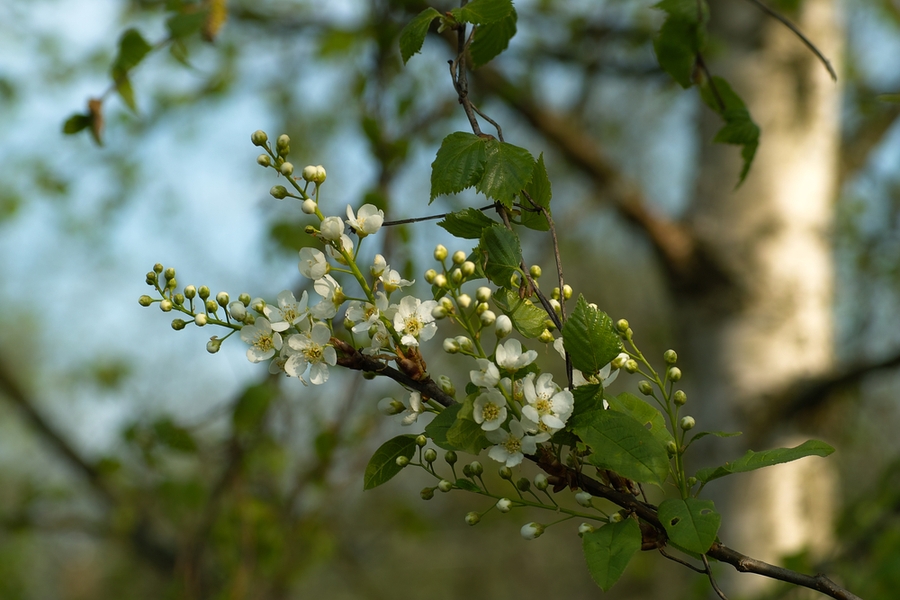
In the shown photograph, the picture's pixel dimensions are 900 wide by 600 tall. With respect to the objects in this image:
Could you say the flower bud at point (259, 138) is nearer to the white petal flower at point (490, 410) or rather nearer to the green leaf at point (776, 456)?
the white petal flower at point (490, 410)

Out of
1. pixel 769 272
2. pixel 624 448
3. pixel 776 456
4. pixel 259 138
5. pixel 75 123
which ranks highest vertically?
pixel 75 123

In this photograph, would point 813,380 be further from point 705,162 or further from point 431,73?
point 431,73

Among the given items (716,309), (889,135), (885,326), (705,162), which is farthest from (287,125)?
(885,326)

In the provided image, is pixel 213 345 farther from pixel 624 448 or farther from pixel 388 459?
pixel 624 448

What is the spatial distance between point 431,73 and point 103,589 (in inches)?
221

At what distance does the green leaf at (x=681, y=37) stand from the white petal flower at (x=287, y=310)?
66cm

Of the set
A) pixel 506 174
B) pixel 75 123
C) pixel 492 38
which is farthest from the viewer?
pixel 75 123

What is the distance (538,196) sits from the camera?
752 mm

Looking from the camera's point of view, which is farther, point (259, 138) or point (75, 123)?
point (75, 123)

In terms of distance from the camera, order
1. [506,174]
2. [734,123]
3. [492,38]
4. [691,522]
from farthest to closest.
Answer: [734,123] → [492,38] → [506,174] → [691,522]

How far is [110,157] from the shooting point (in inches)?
150

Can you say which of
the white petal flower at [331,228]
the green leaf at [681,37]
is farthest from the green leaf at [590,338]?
the green leaf at [681,37]

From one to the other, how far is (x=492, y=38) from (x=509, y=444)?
55 centimetres

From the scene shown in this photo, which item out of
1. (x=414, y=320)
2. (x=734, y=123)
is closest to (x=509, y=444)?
(x=414, y=320)
